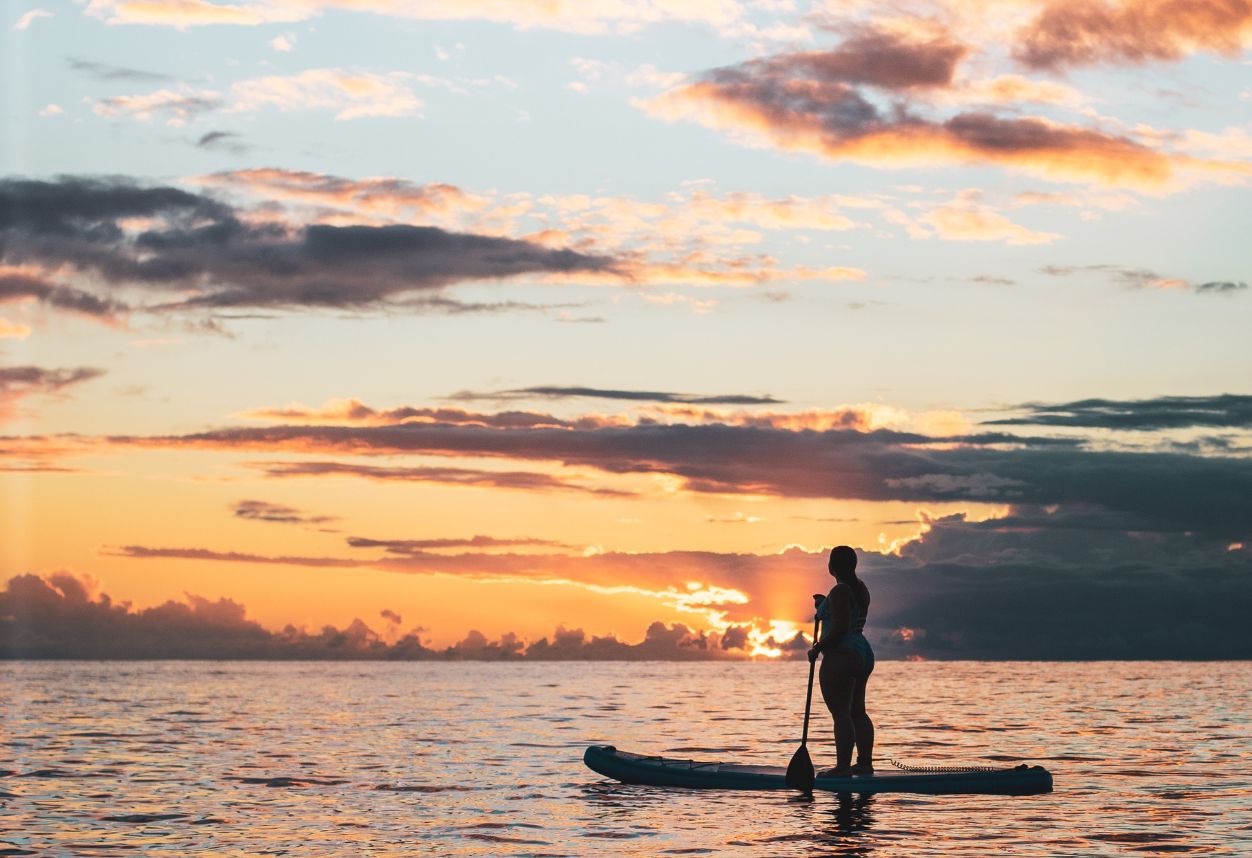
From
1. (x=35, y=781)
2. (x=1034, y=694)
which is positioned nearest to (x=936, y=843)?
(x=35, y=781)

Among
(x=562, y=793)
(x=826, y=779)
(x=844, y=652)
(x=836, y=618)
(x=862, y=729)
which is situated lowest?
(x=562, y=793)

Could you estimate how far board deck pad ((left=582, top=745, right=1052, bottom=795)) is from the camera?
21.3 metres

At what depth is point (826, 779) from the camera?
21.3 metres

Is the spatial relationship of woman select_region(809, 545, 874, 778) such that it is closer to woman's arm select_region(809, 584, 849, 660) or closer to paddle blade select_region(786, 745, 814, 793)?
woman's arm select_region(809, 584, 849, 660)

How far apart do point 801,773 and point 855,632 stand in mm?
2233

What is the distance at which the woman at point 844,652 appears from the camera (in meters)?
21.1

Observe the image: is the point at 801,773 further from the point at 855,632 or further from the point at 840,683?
the point at 855,632

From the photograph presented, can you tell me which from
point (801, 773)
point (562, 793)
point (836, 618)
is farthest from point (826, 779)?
point (562, 793)

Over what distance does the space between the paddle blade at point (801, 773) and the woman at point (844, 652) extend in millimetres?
520

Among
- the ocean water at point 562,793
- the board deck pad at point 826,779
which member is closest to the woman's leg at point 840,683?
the board deck pad at point 826,779

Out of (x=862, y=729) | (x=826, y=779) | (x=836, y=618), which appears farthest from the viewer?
(x=862, y=729)

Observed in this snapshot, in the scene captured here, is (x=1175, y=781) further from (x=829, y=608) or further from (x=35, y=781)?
(x=35, y=781)

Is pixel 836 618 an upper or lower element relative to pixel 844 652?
upper

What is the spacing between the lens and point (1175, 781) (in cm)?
2394
